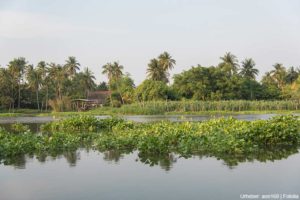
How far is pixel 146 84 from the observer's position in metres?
59.8

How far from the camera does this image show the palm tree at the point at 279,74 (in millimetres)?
71188

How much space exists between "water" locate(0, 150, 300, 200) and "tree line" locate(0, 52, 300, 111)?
4754 centimetres

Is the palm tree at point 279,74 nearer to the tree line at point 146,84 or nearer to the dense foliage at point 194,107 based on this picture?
the tree line at point 146,84

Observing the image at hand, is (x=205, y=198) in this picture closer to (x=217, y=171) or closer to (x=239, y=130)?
(x=217, y=171)

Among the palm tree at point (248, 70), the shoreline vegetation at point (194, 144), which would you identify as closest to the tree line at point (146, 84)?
the palm tree at point (248, 70)

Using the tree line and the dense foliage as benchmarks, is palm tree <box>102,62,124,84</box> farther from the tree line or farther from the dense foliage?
the dense foliage

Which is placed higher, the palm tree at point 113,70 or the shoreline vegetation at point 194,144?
the palm tree at point 113,70

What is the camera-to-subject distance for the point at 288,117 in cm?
1421

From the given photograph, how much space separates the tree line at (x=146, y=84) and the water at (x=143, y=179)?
47541 millimetres

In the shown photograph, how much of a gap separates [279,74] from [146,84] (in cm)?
2770

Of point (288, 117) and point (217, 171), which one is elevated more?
point (288, 117)

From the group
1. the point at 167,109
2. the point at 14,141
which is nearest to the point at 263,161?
the point at 14,141

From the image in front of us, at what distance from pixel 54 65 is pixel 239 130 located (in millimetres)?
55489

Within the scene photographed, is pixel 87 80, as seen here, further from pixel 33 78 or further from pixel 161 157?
pixel 161 157
